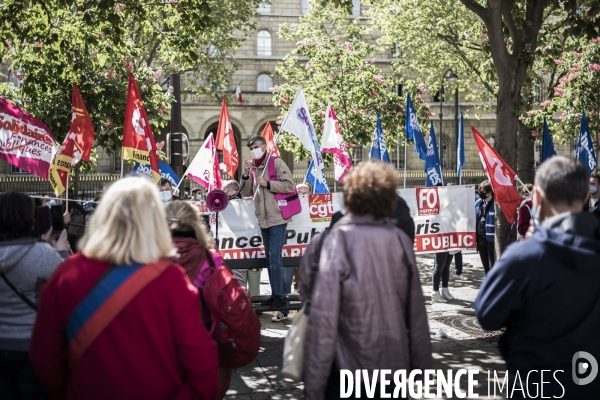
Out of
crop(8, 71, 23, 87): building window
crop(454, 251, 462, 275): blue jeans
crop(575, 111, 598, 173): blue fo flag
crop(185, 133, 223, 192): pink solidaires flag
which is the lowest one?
crop(454, 251, 462, 275): blue jeans

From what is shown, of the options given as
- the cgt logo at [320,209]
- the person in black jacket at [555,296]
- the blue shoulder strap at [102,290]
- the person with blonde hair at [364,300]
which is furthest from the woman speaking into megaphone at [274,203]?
the blue shoulder strap at [102,290]

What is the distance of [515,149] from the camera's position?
30.6 feet

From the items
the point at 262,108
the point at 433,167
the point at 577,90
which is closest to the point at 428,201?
the point at 433,167

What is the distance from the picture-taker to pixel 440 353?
712 centimetres

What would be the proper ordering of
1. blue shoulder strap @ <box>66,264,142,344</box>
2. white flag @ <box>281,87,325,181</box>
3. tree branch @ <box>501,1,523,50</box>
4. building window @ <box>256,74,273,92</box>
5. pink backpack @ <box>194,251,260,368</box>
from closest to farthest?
blue shoulder strap @ <box>66,264,142,344</box>, pink backpack @ <box>194,251,260,368</box>, white flag @ <box>281,87,325,181</box>, tree branch @ <box>501,1,523,50</box>, building window @ <box>256,74,273,92</box>

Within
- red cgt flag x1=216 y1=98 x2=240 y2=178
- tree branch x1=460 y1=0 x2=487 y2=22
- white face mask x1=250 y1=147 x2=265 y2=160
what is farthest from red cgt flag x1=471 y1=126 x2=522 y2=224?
red cgt flag x1=216 y1=98 x2=240 y2=178

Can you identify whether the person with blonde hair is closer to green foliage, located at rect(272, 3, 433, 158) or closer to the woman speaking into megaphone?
the woman speaking into megaphone

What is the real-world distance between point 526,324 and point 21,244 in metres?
2.72

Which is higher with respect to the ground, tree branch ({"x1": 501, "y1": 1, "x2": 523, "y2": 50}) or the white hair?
tree branch ({"x1": 501, "y1": 1, "x2": 523, "y2": 50})

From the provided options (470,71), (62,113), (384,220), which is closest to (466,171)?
(470,71)

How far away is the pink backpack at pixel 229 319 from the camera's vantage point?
3688 millimetres

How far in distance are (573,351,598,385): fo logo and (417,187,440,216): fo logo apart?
6.63m

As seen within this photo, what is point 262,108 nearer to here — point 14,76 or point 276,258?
point 14,76

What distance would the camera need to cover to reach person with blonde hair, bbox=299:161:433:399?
3.23m
